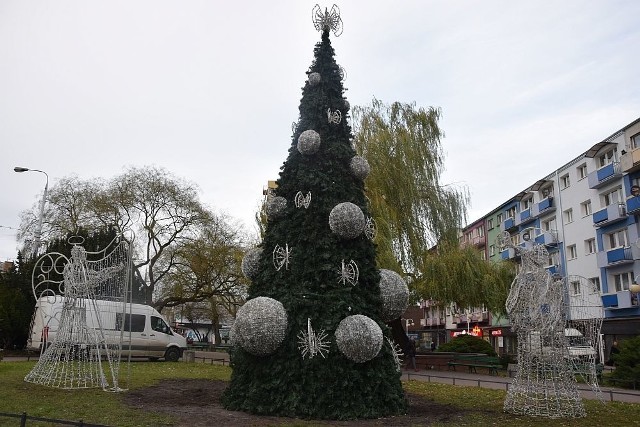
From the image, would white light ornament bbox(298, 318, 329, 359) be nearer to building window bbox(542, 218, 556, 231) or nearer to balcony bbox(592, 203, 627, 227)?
balcony bbox(592, 203, 627, 227)

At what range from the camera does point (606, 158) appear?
1407 inches

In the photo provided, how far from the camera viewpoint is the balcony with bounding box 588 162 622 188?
110 feet

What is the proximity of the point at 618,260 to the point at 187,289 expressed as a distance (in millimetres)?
28119

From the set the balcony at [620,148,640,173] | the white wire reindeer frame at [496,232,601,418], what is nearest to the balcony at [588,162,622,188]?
the balcony at [620,148,640,173]

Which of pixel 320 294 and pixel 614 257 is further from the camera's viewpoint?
pixel 614 257

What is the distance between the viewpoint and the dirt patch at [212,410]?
29.3ft

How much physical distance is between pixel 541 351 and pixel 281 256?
5559 millimetres

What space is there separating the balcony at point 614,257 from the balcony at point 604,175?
4.55 meters

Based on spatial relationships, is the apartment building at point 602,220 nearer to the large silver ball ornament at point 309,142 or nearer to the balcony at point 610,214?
the balcony at point 610,214

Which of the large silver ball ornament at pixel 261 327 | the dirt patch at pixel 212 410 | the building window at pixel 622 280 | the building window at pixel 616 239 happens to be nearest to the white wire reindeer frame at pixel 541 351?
the dirt patch at pixel 212 410

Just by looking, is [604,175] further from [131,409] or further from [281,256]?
[131,409]

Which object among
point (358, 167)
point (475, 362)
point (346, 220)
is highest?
point (358, 167)

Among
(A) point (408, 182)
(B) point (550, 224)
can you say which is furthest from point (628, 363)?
(B) point (550, 224)

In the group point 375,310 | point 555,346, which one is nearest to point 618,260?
point 555,346
